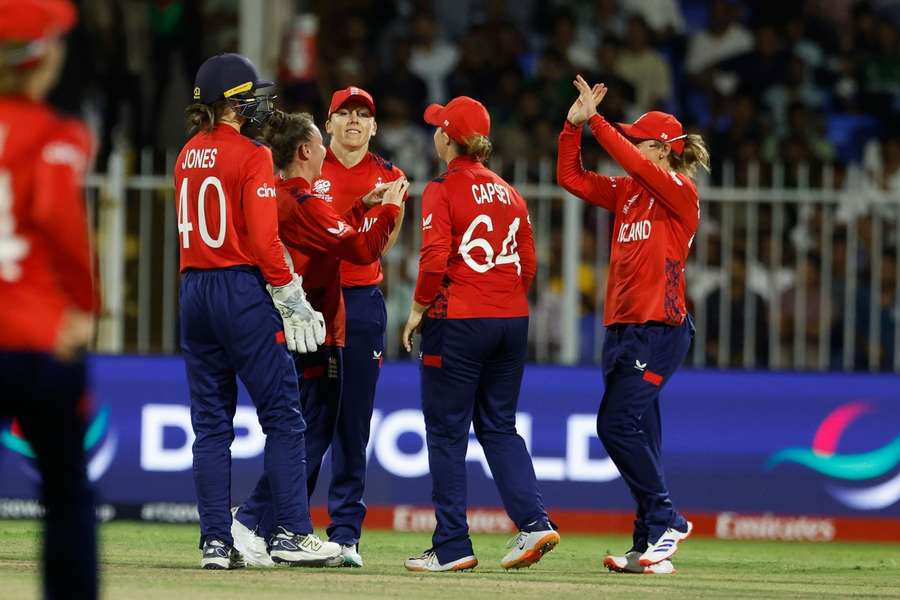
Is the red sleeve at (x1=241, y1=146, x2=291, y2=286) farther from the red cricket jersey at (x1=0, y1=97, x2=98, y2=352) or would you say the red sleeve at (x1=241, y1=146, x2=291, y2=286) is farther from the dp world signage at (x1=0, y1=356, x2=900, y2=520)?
the dp world signage at (x1=0, y1=356, x2=900, y2=520)

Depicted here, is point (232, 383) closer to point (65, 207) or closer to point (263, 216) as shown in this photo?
point (263, 216)

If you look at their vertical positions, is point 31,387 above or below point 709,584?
above

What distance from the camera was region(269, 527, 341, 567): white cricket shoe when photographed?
765 centimetres

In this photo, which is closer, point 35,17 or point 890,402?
point 35,17

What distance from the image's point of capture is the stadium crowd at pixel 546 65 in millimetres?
14836

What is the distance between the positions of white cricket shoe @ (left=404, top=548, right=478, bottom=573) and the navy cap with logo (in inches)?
93.8

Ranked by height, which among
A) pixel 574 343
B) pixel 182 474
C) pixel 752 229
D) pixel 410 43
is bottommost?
pixel 182 474

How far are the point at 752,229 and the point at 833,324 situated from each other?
36.7 inches

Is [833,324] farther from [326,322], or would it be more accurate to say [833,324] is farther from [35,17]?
[35,17]

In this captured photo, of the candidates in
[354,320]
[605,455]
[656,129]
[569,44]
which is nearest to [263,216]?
[354,320]

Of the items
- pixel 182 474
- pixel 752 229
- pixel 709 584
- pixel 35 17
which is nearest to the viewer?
pixel 35 17

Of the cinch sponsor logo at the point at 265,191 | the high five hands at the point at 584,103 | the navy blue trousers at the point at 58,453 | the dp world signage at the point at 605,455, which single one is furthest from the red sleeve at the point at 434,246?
the navy blue trousers at the point at 58,453

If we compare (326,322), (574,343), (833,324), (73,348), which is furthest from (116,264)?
(73,348)

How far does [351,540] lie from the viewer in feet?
26.8
